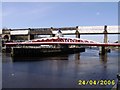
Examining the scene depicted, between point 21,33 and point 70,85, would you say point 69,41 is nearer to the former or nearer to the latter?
point 21,33

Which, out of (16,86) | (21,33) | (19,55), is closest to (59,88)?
(16,86)

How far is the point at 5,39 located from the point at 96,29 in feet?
114

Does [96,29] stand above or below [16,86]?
above

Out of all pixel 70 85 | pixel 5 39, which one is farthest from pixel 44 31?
pixel 70 85

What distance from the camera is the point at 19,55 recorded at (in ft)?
236

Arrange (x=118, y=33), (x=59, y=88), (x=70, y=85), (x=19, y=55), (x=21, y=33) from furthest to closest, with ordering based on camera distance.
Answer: (x=21, y=33) < (x=118, y=33) < (x=19, y=55) < (x=70, y=85) < (x=59, y=88)

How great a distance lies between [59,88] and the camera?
69.1 ft

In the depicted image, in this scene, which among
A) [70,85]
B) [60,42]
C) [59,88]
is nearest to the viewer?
[59,88]

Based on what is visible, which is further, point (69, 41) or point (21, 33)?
point (21, 33)

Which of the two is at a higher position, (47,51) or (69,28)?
(69,28)

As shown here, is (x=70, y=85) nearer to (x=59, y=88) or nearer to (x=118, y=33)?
(x=59, y=88)

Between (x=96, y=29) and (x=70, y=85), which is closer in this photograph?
(x=70, y=85)

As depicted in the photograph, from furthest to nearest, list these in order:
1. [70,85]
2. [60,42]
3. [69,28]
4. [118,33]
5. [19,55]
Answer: [69,28], [118,33], [60,42], [19,55], [70,85]

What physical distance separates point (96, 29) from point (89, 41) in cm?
979
